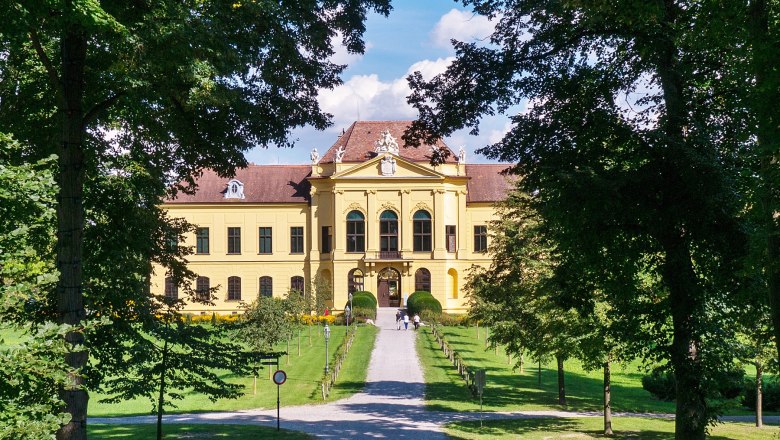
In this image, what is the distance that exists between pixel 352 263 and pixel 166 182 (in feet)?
127

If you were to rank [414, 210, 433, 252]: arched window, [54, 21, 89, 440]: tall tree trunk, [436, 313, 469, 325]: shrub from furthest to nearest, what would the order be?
[414, 210, 433, 252]: arched window → [436, 313, 469, 325]: shrub → [54, 21, 89, 440]: tall tree trunk

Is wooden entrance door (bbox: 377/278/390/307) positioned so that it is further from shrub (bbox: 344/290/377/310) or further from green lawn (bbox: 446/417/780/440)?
green lawn (bbox: 446/417/780/440)

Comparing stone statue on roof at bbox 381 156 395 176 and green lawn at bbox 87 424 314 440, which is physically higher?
stone statue on roof at bbox 381 156 395 176

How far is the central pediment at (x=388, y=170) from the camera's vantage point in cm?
5350

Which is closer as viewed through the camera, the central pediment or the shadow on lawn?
the shadow on lawn

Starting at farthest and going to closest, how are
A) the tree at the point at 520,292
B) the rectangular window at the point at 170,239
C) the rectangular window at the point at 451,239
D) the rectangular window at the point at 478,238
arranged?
the rectangular window at the point at 478,238 → the rectangular window at the point at 451,239 → the tree at the point at 520,292 → the rectangular window at the point at 170,239

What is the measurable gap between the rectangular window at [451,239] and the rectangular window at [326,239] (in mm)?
8439

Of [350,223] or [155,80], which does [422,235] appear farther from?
[155,80]

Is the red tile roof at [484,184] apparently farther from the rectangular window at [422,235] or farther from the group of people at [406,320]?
the group of people at [406,320]

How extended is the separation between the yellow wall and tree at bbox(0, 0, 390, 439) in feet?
129

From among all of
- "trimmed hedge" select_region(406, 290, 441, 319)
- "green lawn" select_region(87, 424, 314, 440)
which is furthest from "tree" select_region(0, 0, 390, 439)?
"trimmed hedge" select_region(406, 290, 441, 319)

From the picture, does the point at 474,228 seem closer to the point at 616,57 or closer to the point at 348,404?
the point at 348,404

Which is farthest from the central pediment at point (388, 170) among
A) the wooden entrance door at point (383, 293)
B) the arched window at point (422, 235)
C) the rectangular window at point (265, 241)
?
the wooden entrance door at point (383, 293)

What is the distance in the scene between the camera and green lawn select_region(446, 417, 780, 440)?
19391 mm
